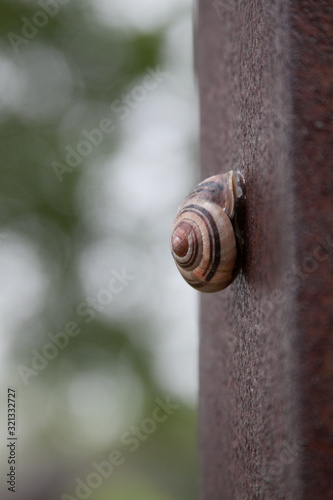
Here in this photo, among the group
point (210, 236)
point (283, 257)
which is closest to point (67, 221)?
point (210, 236)

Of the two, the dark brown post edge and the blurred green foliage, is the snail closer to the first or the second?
the dark brown post edge

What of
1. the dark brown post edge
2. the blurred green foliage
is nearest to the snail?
the dark brown post edge

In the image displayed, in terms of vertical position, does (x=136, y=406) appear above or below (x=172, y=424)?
above

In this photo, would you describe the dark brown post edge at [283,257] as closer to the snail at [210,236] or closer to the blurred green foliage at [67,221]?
the snail at [210,236]

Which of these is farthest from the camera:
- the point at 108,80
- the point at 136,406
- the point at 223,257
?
the point at 108,80

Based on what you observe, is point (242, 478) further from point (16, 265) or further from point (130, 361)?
point (130, 361)

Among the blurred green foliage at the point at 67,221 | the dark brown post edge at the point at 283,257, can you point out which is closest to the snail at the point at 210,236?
the dark brown post edge at the point at 283,257

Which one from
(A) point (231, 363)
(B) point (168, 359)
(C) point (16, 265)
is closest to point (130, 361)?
(B) point (168, 359)
